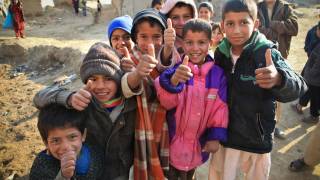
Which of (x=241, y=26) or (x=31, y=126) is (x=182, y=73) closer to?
(x=241, y=26)

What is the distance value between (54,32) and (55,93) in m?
11.2

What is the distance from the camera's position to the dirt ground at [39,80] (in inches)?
154

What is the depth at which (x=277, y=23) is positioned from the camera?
4.06 meters

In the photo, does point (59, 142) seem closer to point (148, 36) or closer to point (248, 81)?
point (148, 36)

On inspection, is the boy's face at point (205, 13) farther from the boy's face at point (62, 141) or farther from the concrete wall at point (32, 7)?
the concrete wall at point (32, 7)

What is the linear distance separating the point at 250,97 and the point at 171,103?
0.59 metres

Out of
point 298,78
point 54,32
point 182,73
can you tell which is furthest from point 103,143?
point 54,32

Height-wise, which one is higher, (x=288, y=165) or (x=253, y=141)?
(x=253, y=141)

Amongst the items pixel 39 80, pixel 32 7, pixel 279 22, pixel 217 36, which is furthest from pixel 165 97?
pixel 32 7

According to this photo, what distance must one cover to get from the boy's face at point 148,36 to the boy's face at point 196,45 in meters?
0.25

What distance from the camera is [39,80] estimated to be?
300 inches

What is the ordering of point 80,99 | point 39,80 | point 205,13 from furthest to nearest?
1. point 39,80
2. point 205,13
3. point 80,99

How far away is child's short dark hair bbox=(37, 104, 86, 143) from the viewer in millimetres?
1743

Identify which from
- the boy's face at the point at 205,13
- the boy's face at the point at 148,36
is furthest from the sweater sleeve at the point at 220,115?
the boy's face at the point at 205,13
